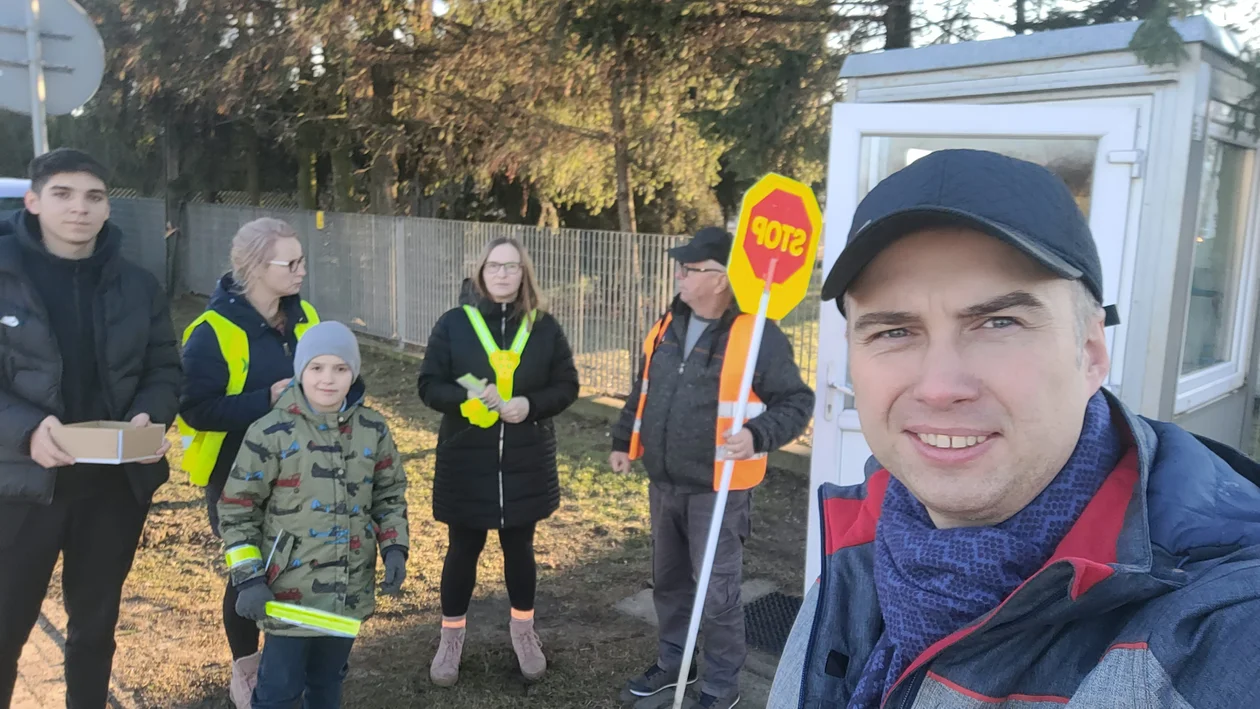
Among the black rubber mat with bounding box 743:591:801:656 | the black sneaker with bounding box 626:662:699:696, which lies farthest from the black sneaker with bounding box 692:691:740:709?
the black rubber mat with bounding box 743:591:801:656

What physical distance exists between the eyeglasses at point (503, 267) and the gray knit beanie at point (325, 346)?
0.80m

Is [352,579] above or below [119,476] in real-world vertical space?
below

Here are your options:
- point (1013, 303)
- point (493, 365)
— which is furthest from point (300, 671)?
point (1013, 303)

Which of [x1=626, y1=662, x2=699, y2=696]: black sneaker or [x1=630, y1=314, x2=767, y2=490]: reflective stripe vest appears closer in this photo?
[x1=630, y1=314, x2=767, y2=490]: reflective stripe vest

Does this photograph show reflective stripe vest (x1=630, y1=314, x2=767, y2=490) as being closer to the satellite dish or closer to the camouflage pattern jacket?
the camouflage pattern jacket

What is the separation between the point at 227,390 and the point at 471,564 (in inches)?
48.1

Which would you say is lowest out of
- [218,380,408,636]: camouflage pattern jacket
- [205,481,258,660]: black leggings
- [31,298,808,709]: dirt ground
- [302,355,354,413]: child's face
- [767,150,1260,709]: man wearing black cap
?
[31,298,808,709]: dirt ground

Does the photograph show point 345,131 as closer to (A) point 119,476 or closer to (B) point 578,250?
(B) point 578,250

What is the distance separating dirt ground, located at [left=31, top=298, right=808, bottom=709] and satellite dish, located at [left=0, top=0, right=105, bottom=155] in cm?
225

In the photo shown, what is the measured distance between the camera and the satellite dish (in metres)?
3.71

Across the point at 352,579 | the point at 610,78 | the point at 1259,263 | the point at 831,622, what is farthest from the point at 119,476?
the point at 610,78

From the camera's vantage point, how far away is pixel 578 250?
31.1 ft

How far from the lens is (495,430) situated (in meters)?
3.57

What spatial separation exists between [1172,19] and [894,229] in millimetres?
2716
